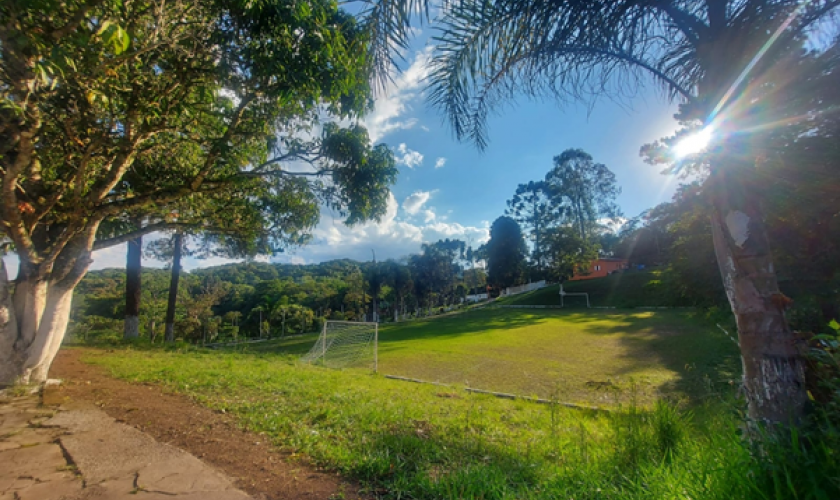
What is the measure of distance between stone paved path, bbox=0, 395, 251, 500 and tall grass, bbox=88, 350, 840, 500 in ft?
2.38

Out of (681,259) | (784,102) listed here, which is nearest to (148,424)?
(784,102)

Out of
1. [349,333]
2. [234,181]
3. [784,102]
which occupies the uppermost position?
[234,181]

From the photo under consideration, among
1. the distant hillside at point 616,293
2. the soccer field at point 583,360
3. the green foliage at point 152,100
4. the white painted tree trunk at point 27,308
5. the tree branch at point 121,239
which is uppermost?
the green foliage at point 152,100

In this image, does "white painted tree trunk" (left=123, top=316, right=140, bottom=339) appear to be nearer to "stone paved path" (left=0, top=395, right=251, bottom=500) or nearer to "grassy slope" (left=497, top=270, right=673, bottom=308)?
"stone paved path" (left=0, top=395, right=251, bottom=500)

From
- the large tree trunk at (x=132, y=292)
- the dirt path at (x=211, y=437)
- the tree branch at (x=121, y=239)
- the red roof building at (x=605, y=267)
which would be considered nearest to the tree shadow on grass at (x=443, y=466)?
the dirt path at (x=211, y=437)

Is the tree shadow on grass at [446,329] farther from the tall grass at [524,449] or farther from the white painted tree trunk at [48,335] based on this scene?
the white painted tree trunk at [48,335]

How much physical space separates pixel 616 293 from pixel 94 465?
106 feet

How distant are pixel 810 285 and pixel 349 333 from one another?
35.8 feet

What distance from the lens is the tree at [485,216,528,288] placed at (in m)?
43.1

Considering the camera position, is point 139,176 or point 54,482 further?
point 139,176

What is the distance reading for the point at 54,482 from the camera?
2.25 meters

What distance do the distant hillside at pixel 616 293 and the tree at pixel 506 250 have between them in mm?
8534

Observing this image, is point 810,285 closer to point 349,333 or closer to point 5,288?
point 349,333

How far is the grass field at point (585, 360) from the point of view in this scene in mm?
6832
